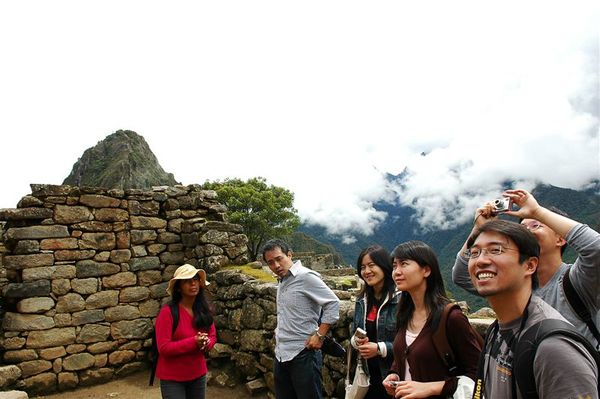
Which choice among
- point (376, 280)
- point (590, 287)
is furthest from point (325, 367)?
point (590, 287)

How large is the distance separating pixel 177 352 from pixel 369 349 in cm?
194

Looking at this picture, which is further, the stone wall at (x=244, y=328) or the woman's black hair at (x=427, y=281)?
Answer: the stone wall at (x=244, y=328)

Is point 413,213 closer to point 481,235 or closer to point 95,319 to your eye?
point 95,319

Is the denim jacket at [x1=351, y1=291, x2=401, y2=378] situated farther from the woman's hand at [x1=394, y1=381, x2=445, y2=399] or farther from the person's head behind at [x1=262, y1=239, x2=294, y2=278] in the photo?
the person's head behind at [x1=262, y1=239, x2=294, y2=278]

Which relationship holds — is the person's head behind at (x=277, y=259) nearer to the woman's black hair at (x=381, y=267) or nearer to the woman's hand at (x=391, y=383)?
the woman's black hair at (x=381, y=267)

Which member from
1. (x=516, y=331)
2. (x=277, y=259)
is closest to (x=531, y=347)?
(x=516, y=331)

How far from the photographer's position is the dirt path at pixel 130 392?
19.9 feet

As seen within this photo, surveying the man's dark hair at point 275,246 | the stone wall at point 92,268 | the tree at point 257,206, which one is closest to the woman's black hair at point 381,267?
the man's dark hair at point 275,246

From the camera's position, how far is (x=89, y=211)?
7.02m

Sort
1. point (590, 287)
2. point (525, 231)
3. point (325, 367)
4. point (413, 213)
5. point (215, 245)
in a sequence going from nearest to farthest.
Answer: point (525, 231)
point (590, 287)
point (325, 367)
point (215, 245)
point (413, 213)

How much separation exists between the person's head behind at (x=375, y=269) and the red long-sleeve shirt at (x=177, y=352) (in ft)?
5.73

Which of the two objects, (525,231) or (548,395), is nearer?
(548,395)

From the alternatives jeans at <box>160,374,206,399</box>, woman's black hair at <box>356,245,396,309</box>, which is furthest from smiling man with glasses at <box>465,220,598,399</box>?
jeans at <box>160,374,206,399</box>

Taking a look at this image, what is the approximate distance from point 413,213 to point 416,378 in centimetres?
3929
